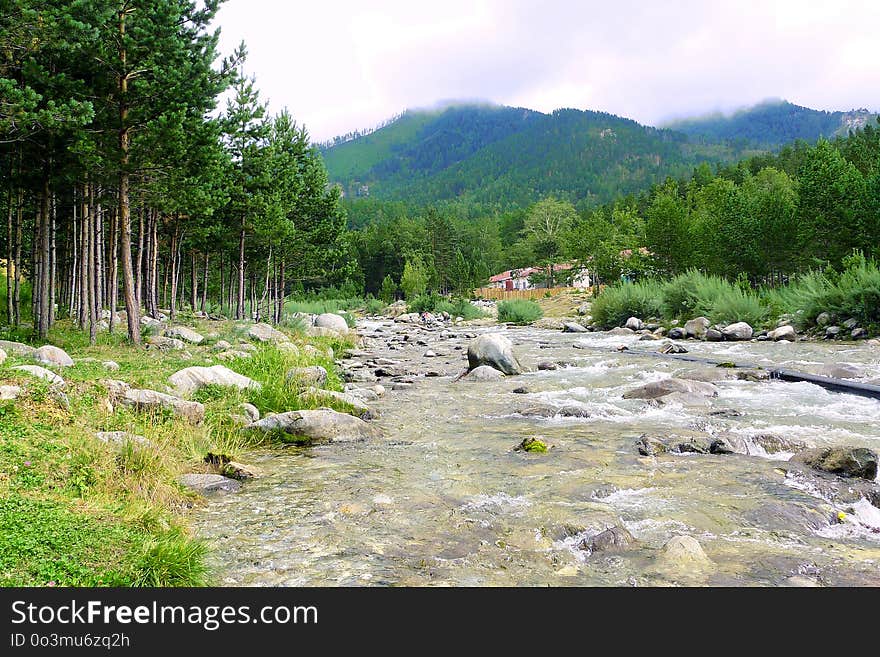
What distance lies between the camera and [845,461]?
6.00 meters

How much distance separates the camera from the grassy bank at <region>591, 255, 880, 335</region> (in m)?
19.0

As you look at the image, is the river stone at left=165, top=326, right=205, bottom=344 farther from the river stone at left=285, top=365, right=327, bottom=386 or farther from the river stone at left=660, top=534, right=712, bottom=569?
the river stone at left=660, top=534, right=712, bottom=569

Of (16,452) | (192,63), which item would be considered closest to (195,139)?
(192,63)

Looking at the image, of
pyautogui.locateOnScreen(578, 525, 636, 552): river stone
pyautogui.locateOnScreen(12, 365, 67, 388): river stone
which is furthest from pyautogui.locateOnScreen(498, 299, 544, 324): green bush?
pyautogui.locateOnScreen(578, 525, 636, 552): river stone

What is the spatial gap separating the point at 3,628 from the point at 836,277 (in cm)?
2582

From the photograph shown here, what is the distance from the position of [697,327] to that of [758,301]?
2805 millimetres

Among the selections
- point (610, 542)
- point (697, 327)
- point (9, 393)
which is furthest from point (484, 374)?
point (697, 327)

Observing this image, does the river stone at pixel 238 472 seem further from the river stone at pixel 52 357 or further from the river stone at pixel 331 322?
the river stone at pixel 331 322

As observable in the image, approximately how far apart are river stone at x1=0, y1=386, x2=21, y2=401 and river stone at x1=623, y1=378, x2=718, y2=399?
934 cm

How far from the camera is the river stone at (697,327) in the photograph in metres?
23.3

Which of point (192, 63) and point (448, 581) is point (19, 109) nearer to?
point (192, 63)

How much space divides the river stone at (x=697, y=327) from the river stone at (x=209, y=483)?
20848 millimetres

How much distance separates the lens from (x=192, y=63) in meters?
15.3

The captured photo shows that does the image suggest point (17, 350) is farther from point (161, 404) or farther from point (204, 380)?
point (161, 404)
